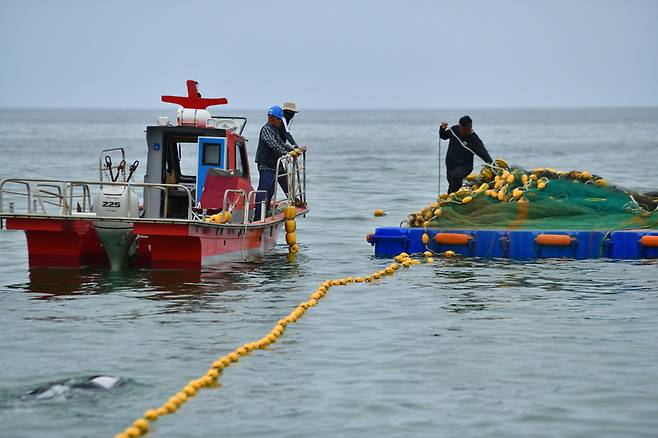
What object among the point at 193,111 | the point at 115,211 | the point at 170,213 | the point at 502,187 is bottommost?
the point at 170,213

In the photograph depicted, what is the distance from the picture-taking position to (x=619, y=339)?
12.3 meters

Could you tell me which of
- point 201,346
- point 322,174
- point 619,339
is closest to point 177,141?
point 201,346

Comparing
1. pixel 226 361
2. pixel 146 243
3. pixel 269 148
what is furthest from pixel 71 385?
pixel 269 148

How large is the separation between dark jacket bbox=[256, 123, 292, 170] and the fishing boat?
0.66 feet

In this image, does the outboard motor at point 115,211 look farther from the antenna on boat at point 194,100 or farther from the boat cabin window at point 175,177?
the antenna on boat at point 194,100

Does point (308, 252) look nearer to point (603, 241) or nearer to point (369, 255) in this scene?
point (369, 255)

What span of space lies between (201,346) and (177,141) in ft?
19.7

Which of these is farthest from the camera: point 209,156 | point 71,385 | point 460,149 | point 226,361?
point 460,149

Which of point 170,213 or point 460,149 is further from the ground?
point 460,149

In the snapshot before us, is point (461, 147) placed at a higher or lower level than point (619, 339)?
higher

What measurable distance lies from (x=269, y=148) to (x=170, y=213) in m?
1.81

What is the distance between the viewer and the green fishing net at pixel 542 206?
17.8 m

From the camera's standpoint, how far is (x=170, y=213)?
17203mm

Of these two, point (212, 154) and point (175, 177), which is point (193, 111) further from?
point (175, 177)
